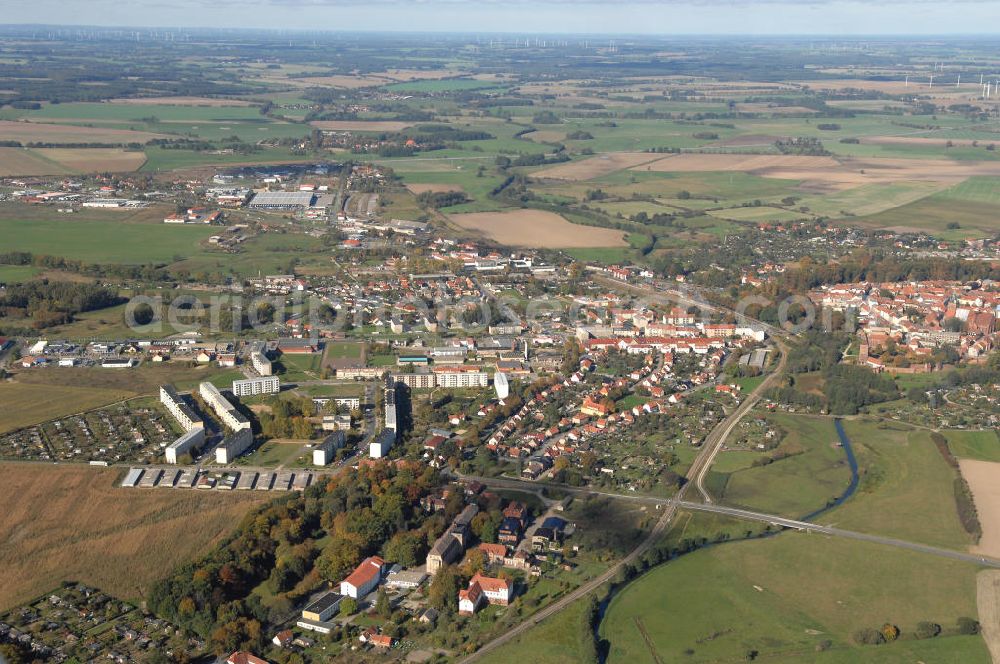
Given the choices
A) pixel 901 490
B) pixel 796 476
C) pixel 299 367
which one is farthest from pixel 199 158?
pixel 901 490

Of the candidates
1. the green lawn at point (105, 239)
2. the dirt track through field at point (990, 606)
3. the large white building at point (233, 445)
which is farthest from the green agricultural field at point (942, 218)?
the large white building at point (233, 445)

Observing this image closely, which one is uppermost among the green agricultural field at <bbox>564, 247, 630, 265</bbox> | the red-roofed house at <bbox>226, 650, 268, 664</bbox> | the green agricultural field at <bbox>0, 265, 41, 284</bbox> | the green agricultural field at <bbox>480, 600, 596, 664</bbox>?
the green agricultural field at <bbox>0, 265, 41, 284</bbox>

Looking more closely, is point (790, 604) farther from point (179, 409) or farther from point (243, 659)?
point (179, 409)

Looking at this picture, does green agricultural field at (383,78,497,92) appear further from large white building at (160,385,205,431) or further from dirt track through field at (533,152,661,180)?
large white building at (160,385,205,431)

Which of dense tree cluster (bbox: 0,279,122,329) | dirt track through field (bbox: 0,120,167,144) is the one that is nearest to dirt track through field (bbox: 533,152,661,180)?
dirt track through field (bbox: 0,120,167,144)

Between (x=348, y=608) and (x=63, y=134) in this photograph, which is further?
(x=63, y=134)

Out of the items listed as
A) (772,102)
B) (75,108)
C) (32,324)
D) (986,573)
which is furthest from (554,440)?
(772,102)

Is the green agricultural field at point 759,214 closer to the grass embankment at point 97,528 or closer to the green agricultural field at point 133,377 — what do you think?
the green agricultural field at point 133,377
